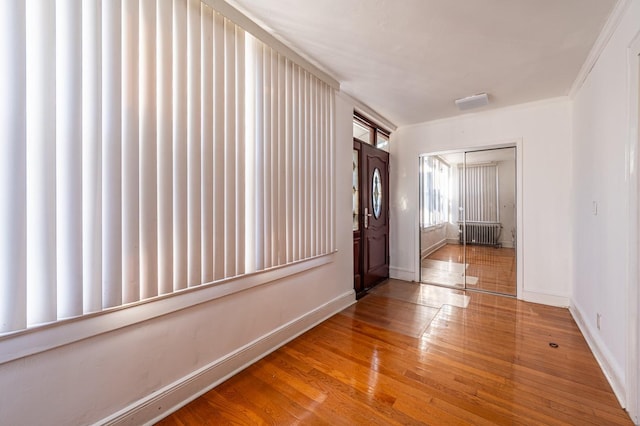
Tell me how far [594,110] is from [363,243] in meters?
2.74

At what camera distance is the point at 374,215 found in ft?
13.5

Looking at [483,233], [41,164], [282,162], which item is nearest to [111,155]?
[41,164]

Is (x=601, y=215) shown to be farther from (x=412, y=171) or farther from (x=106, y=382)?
(x=106, y=382)

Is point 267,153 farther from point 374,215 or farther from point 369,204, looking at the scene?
point 374,215

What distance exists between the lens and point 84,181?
4.25 feet

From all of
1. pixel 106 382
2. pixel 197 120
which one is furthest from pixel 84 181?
pixel 106 382

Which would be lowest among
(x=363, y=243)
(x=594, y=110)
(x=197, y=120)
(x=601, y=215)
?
(x=363, y=243)

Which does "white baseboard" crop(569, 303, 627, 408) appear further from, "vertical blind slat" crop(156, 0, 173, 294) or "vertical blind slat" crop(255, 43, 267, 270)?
"vertical blind slat" crop(156, 0, 173, 294)

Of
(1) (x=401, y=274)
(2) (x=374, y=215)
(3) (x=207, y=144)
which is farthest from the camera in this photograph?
(1) (x=401, y=274)

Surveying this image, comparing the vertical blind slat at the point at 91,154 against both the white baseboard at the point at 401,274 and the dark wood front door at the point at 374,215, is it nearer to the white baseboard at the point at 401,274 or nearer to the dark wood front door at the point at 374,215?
the dark wood front door at the point at 374,215

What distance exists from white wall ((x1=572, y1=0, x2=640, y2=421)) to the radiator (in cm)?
130

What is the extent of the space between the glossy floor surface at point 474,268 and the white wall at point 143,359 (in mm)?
2797

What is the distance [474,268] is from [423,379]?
3.05m

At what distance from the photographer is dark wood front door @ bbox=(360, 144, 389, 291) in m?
3.83
